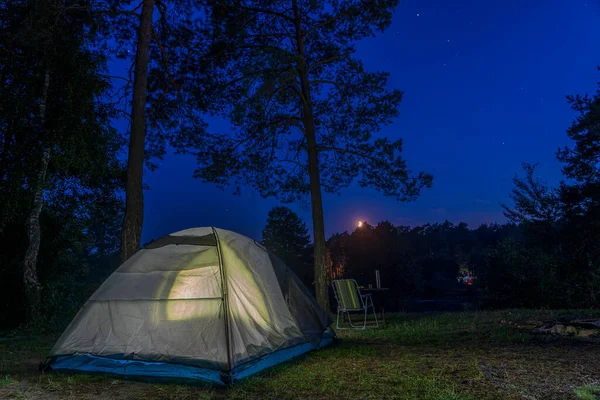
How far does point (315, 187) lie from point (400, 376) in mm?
6043

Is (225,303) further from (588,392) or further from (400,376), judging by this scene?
(588,392)

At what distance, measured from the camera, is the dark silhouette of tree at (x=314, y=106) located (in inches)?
372

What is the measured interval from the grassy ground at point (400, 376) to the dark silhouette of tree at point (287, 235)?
38.9 m

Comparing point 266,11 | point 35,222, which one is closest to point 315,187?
point 266,11

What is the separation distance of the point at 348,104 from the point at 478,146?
4679cm

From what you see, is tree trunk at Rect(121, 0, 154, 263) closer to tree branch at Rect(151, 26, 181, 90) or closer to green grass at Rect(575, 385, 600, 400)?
tree branch at Rect(151, 26, 181, 90)

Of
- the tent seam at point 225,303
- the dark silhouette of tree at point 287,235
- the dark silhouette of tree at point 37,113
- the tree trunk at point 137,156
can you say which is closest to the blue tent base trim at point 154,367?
the tent seam at point 225,303

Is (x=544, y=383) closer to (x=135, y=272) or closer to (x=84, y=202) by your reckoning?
(x=135, y=272)

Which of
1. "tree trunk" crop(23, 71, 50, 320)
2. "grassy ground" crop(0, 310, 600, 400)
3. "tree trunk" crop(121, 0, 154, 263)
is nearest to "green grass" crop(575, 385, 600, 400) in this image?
"grassy ground" crop(0, 310, 600, 400)

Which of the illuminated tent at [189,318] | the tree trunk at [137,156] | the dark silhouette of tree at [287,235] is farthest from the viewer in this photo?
the dark silhouette of tree at [287,235]

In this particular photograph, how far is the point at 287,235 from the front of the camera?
4512 cm

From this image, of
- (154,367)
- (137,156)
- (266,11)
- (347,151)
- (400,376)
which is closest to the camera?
(400,376)

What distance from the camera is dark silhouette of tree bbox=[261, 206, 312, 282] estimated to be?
1758 inches

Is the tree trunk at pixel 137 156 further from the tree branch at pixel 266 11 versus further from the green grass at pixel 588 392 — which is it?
the green grass at pixel 588 392
